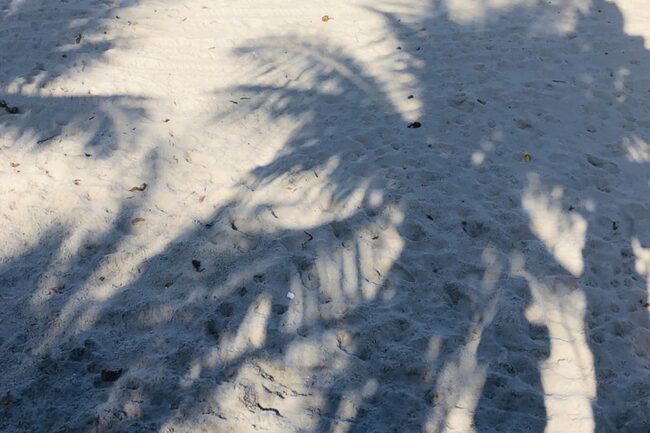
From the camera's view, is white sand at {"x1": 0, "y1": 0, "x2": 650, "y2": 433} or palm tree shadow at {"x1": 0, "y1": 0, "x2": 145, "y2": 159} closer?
white sand at {"x1": 0, "y1": 0, "x2": 650, "y2": 433}

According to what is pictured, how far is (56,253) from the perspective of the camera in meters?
4.32

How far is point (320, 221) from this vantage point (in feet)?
15.1

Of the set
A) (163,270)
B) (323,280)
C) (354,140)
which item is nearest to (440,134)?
(354,140)

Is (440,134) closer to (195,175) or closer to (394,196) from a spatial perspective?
(394,196)

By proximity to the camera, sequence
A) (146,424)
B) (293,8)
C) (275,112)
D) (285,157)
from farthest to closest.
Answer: (293,8)
(275,112)
(285,157)
(146,424)

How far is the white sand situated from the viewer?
357 cm

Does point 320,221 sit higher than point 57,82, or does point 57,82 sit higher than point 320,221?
point 57,82

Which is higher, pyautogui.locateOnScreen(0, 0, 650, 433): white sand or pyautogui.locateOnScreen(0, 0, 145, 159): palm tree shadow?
pyautogui.locateOnScreen(0, 0, 145, 159): palm tree shadow

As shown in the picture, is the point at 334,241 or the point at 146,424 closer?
the point at 146,424

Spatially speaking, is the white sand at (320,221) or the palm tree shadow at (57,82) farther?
the palm tree shadow at (57,82)

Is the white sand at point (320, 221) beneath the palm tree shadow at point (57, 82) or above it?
beneath

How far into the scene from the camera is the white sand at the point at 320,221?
357cm

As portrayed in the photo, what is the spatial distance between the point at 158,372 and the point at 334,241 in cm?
139

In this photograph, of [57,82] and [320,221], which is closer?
[320,221]
